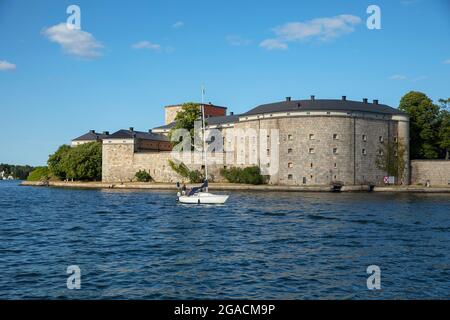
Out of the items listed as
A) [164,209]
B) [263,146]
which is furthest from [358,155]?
[164,209]

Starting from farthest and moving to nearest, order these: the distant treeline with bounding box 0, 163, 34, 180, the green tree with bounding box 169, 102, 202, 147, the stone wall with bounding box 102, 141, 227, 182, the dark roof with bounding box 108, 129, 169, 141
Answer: the distant treeline with bounding box 0, 163, 34, 180 < the dark roof with bounding box 108, 129, 169, 141 < the stone wall with bounding box 102, 141, 227, 182 < the green tree with bounding box 169, 102, 202, 147

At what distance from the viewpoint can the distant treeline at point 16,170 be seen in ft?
537

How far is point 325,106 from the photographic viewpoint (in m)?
56.4

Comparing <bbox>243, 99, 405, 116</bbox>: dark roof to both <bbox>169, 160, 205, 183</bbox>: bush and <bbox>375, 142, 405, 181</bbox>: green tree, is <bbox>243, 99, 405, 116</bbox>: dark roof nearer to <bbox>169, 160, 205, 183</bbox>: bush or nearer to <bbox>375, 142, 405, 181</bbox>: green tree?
<bbox>375, 142, 405, 181</bbox>: green tree

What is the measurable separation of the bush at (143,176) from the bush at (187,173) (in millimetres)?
4369

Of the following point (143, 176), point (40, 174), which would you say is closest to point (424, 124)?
point (143, 176)

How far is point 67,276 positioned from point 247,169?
45.6 metres

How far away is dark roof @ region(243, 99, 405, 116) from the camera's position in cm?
5625

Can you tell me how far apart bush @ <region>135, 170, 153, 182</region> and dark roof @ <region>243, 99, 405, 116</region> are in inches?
661

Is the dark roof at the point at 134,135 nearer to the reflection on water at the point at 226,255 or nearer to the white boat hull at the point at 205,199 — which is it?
the white boat hull at the point at 205,199

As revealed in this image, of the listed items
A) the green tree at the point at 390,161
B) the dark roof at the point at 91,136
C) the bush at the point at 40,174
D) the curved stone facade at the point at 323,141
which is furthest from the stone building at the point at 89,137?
the green tree at the point at 390,161

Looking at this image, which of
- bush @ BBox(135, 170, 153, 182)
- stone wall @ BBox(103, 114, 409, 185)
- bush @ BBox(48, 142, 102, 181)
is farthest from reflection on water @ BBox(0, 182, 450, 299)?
bush @ BBox(48, 142, 102, 181)
